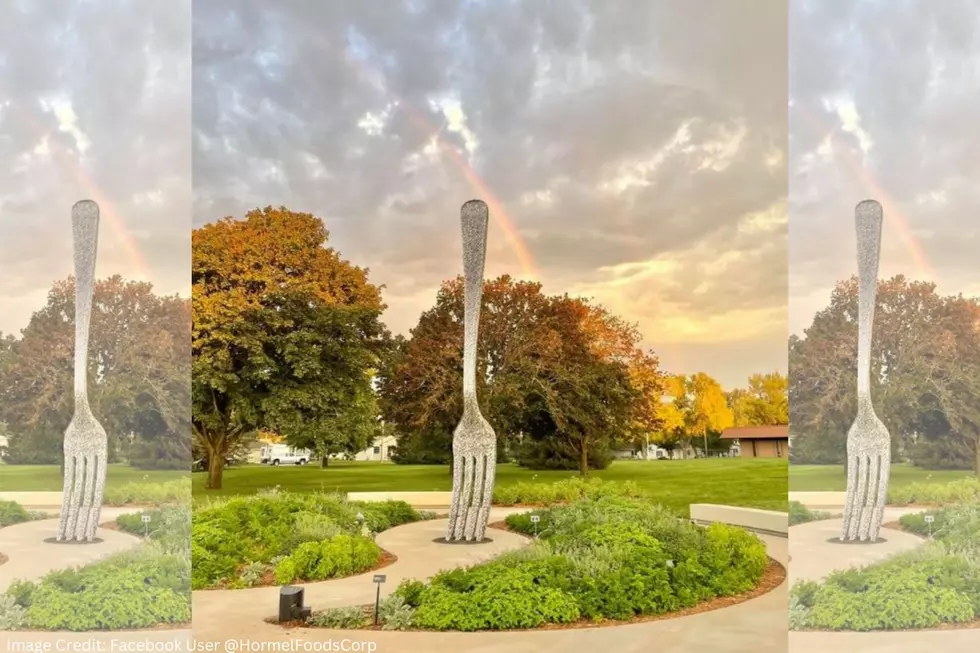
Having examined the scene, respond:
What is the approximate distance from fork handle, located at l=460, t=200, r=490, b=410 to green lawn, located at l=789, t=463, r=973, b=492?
2743 mm

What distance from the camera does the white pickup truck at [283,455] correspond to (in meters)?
7.66

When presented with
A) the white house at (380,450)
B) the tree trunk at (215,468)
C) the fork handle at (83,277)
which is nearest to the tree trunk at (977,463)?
the white house at (380,450)

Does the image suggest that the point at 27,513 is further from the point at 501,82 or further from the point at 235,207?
the point at 501,82

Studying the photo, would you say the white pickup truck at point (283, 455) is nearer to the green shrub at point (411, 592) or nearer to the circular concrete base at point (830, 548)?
the green shrub at point (411, 592)

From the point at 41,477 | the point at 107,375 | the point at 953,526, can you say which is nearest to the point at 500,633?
the point at 953,526

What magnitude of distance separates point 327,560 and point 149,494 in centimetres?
152

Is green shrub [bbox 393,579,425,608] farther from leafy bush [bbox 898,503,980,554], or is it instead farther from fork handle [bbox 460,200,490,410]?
leafy bush [bbox 898,503,980,554]

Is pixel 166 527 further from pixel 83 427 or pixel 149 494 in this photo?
pixel 83 427

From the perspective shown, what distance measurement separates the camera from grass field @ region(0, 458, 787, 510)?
22.8 ft

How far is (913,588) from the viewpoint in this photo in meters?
4.56

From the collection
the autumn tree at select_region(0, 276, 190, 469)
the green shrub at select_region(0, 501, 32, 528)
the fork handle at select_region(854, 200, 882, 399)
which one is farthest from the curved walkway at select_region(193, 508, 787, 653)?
the fork handle at select_region(854, 200, 882, 399)

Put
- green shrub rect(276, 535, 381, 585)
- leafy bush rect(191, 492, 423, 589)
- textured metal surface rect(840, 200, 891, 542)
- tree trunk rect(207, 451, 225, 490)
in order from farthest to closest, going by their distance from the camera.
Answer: tree trunk rect(207, 451, 225, 490) < leafy bush rect(191, 492, 423, 589) < green shrub rect(276, 535, 381, 585) < textured metal surface rect(840, 200, 891, 542)

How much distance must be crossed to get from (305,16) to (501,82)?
6.93 feet

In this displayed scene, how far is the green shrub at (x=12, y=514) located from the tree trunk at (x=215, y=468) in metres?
2.68
